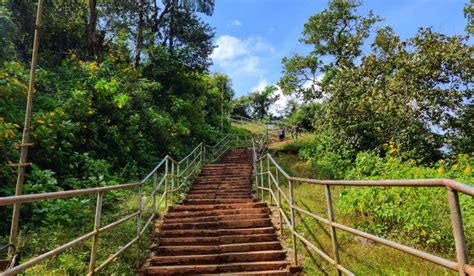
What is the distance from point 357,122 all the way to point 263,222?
8411mm

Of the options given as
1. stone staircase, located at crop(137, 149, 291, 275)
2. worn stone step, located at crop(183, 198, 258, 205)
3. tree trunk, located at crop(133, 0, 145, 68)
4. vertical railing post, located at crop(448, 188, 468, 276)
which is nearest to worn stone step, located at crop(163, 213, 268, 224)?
stone staircase, located at crop(137, 149, 291, 275)

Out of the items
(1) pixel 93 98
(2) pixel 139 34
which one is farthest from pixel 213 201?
(2) pixel 139 34

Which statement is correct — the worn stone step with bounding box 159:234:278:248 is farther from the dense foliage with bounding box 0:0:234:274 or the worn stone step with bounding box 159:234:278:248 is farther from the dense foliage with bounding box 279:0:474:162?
the dense foliage with bounding box 279:0:474:162

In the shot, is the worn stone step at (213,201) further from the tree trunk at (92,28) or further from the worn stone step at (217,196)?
the tree trunk at (92,28)

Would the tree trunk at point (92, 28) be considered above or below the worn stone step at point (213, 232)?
above

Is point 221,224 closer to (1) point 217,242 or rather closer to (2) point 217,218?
(2) point 217,218

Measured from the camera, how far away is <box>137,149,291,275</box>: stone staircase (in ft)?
15.1

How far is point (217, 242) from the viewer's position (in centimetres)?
546

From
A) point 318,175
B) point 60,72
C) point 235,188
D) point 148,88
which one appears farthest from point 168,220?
point 148,88

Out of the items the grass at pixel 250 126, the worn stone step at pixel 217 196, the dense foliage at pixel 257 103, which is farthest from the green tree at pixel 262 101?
the worn stone step at pixel 217 196

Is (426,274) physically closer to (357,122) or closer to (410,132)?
(410,132)

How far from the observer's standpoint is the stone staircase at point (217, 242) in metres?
4.59

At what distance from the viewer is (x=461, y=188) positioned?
1.42 metres

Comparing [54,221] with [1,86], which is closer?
[54,221]
